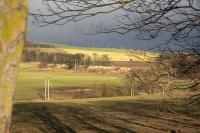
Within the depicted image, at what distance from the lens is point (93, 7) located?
8.80 m

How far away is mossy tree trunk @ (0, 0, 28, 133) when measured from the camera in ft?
9.30

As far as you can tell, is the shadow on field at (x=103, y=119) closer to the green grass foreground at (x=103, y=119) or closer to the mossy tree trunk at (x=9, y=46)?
the green grass foreground at (x=103, y=119)

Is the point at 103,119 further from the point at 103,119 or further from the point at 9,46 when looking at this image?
the point at 9,46

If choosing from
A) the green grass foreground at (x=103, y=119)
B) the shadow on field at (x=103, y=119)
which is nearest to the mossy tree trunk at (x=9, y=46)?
the green grass foreground at (x=103, y=119)

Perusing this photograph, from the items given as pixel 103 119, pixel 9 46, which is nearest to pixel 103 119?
pixel 103 119

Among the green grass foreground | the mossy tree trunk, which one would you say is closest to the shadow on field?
the green grass foreground

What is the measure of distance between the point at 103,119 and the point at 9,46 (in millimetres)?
14970

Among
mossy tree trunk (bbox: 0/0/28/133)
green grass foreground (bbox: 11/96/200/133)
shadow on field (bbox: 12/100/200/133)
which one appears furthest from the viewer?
shadow on field (bbox: 12/100/200/133)

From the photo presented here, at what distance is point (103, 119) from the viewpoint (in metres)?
17.7

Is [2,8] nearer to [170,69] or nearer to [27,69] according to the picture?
[170,69]

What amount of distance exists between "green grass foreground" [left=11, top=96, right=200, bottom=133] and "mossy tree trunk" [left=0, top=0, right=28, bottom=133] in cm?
928

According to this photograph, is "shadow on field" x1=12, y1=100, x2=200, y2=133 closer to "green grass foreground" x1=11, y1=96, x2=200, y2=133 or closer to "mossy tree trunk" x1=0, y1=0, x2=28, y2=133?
"green grass foreground" x1=11, y1=96, x2=200, y2=133

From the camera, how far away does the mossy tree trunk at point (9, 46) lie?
2836 millimetres

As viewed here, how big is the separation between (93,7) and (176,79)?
2302 mm
